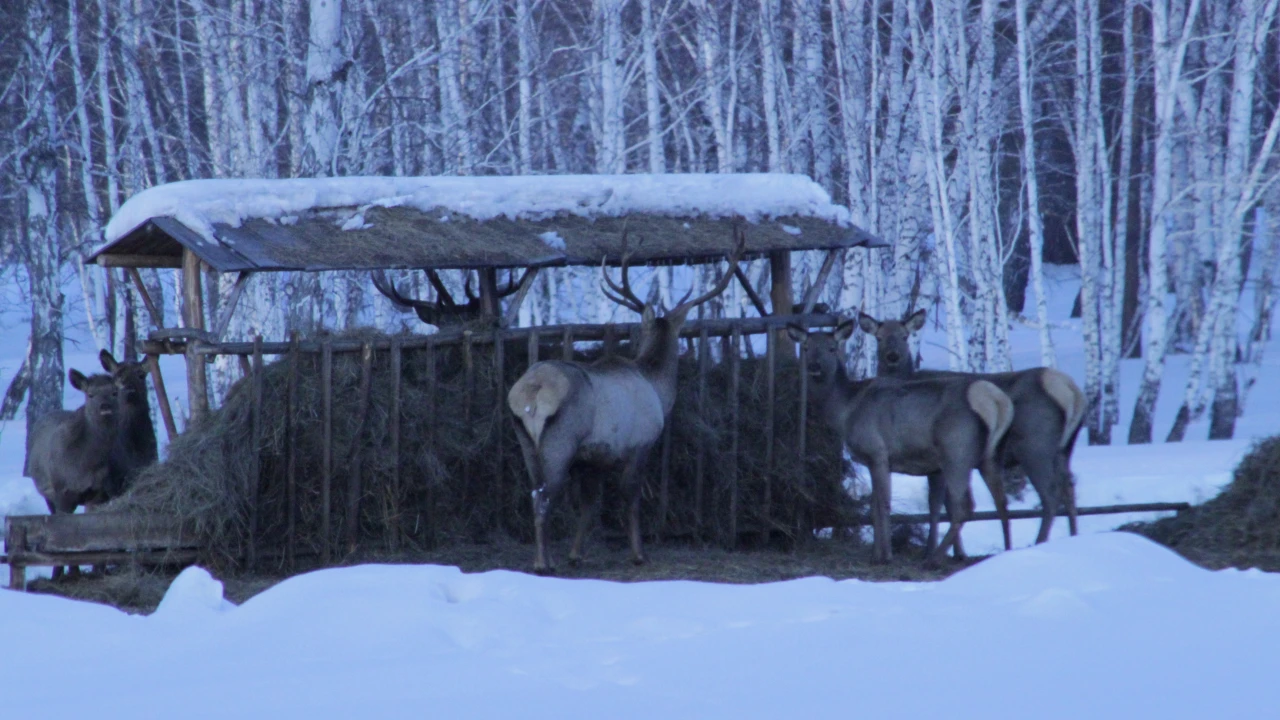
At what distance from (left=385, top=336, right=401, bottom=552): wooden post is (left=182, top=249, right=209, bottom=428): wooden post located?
123 centimetres

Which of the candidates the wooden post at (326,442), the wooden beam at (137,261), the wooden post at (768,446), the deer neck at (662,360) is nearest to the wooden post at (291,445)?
the wooden post at (326,442)

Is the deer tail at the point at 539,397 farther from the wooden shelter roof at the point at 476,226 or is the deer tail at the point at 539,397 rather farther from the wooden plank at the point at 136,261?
the wooden plank at the point at 136,261

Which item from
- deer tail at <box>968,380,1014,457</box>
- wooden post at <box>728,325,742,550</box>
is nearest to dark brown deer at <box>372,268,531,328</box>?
wooden post at <box>728,325,742,550</box>

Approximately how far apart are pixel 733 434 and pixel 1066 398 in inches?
93.9

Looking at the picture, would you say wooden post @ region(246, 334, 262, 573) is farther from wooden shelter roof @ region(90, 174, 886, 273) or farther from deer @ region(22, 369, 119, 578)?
deer @ region(22, 369, 119, 578)

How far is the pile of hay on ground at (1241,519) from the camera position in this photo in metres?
9.46

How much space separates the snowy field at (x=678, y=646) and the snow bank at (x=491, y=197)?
3.67 meters

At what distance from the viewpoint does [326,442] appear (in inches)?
379

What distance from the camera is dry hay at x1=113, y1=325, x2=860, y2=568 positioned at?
31.0 feet

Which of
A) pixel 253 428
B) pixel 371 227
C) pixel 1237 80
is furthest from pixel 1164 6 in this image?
pixel 253 428

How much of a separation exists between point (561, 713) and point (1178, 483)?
10325 millimetres

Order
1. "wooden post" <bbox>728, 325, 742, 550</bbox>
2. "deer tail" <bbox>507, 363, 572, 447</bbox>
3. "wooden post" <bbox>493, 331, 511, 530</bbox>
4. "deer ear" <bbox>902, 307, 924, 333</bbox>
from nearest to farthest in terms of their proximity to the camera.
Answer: "deer tail" <bbox>507, 363, 572, 447</bbox>
"wooden post" <bbox>493, 331, 511, 530</bbox>
"wooden post" <bbox>728, 325, 742, 550</bbox>
"deer ear" <bbox>902, 307, 924, 333</bbox>

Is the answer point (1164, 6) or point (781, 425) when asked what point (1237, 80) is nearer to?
point (1164, 6)

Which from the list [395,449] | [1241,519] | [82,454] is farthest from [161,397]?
[1241,519]
